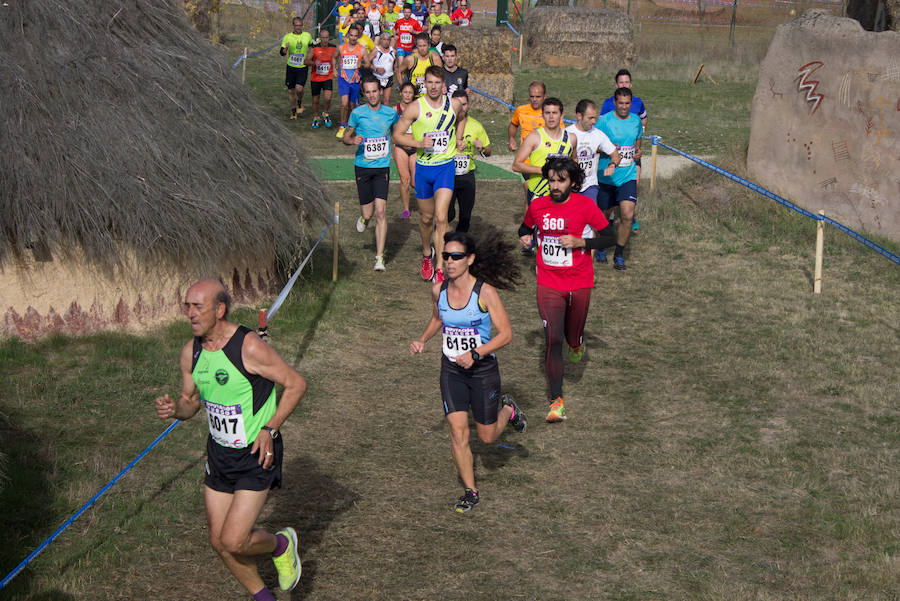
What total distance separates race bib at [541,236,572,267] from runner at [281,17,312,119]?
12830mm

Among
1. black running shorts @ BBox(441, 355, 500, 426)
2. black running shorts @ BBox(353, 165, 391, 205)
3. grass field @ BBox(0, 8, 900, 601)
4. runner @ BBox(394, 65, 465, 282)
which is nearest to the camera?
grass field @ BBox(0, 8, 900, 601)

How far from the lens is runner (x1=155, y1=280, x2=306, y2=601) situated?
5.10 metres

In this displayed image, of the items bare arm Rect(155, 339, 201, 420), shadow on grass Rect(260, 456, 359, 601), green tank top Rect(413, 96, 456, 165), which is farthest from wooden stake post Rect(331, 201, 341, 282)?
bare arm Rect(155, 339, 201, 420)

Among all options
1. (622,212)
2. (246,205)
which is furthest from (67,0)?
(622,212)

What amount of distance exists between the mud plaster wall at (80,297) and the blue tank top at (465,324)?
3.73 metres

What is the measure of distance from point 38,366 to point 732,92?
2085cm

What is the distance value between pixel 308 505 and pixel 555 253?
279 centimetres

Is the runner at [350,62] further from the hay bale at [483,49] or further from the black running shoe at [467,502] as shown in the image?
the black running shoe at [467,502]

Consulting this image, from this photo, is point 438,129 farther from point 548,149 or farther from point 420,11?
point 420,11

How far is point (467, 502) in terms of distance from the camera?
22.0 ft

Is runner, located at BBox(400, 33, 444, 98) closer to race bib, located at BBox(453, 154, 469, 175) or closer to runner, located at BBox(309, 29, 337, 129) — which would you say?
runner, located at BBox(309, 29, 337, 129)

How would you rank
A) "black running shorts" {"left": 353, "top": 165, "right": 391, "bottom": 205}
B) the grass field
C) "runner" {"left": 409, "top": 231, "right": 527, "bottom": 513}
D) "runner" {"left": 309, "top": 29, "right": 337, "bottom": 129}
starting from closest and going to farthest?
the grass field
"runner" {"left": 409, "top": 231, "right": 527, "bottom": 513}
"black running shorts" {"left": 353, "top": 165, "right": 391, "bottom": 205}
"runner" {"left": 309, "top": 29, "right": 337, "bottom": 129}

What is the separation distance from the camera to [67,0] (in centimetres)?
999

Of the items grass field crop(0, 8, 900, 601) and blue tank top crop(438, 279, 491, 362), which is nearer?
grass field crop(0, 8, 900, 601)
